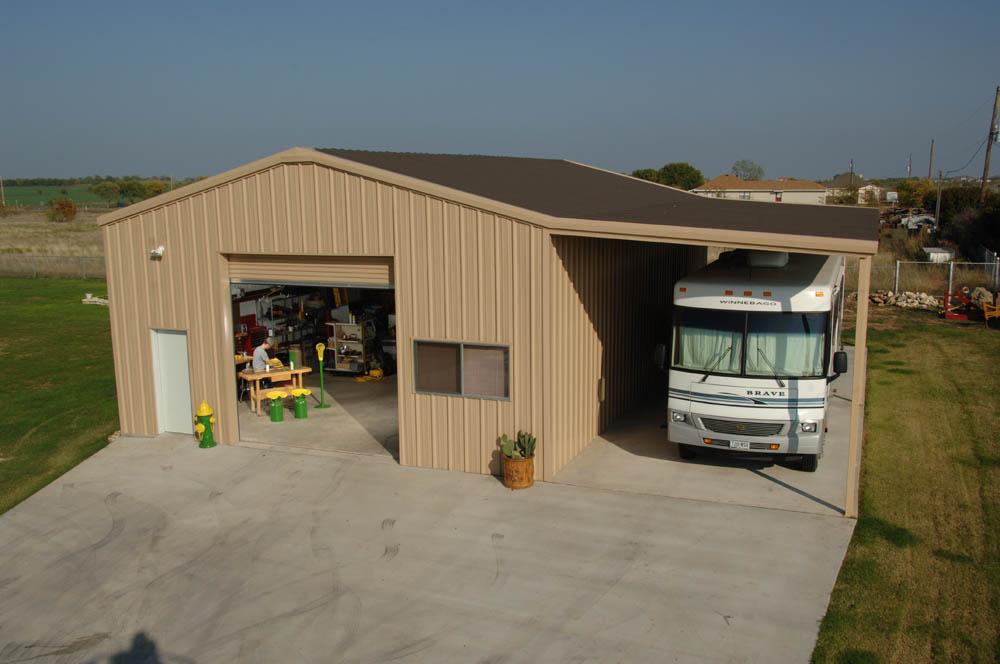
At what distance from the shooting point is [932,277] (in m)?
27.3

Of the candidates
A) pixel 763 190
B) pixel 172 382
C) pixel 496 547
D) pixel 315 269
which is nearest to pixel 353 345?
pixel 172 382

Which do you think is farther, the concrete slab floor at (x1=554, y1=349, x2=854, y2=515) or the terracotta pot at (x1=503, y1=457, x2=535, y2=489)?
the terracotta pot at (x1=503, y1=457, x2=535, y2=489)

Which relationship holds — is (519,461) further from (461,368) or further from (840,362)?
(840,362)

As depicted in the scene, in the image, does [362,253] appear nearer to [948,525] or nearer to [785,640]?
[785,640]

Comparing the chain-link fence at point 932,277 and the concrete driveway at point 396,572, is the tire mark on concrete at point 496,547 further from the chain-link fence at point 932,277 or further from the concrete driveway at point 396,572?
the chain-link fence at point 932,277

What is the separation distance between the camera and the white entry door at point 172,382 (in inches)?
521

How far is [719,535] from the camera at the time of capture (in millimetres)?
9523

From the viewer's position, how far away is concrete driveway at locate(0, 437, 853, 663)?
7512 mm

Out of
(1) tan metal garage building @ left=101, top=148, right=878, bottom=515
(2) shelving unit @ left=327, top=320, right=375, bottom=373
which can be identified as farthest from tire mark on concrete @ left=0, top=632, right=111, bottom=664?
(2) shelving unit @ left=327, top=320, right=375, bottom=373

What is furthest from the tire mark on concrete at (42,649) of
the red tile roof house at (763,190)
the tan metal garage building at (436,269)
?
the red tile roof house at (763,190)

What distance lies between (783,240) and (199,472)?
28.6ft

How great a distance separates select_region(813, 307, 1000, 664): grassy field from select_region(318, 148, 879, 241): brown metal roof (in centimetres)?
343

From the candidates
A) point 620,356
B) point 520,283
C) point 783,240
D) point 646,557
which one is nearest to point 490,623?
point 646,557

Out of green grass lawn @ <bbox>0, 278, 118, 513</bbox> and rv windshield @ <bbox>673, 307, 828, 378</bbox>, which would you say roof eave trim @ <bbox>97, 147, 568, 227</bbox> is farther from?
green grass lawn @ <bbox>0, 278, 118, 513</bbox>
